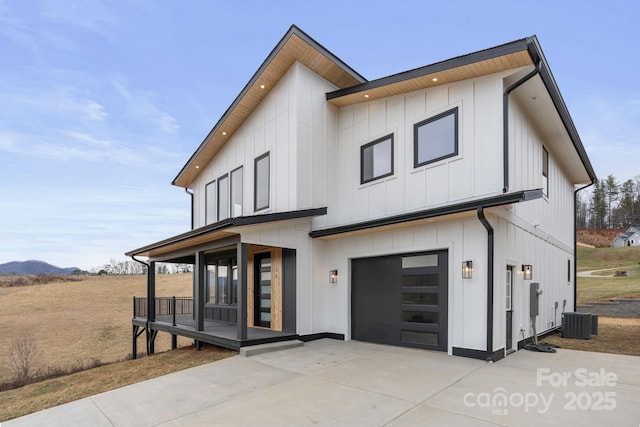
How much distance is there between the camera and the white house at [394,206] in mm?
Result: 6863

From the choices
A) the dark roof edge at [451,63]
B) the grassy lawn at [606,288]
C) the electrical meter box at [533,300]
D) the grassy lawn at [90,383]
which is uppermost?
the dark roof edge at [451,63]

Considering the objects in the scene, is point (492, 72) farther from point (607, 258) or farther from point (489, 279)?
point (607, 258)

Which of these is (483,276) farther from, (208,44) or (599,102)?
(599,102)

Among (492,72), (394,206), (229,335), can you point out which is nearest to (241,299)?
(229,335)

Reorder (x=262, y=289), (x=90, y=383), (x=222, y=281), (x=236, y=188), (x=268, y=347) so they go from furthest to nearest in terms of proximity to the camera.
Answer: (x=222, y=281)
(x=236, y=188)
(x=262, y=289)
(x=268, y=347)
(x=90, y=383)

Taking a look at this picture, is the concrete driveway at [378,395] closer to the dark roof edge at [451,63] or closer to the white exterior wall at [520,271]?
the white exterior wall at [520,271]

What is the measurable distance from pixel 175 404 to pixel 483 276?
5.47 metres

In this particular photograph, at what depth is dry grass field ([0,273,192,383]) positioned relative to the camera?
59.0 feet

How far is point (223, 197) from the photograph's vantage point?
13.1 m

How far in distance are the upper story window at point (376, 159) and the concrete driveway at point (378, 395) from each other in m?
4.23

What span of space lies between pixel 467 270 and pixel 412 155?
2.79m

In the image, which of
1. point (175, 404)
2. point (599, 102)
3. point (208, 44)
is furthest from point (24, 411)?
point (599, 102)

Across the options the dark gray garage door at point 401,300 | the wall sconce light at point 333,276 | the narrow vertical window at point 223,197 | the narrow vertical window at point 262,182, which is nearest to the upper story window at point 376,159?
the dark gray garage door at point 401,300

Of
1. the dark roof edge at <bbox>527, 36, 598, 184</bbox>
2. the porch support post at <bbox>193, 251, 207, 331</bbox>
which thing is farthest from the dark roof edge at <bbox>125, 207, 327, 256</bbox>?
the dark roof edge at <bbox>527, 36, 598, 184</bbox>
